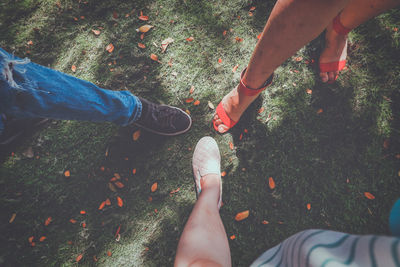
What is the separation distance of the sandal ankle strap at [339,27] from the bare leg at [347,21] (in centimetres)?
3

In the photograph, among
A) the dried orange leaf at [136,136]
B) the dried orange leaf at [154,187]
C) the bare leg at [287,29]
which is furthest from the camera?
the dried orange leaf at [136,136]

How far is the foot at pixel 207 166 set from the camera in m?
1.86

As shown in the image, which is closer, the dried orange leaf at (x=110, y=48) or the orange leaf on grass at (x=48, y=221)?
the orange leaf on grass at (x=48, y=221)

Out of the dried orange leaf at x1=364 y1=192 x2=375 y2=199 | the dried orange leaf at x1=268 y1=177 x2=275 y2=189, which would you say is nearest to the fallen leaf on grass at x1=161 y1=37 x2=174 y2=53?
the dried orange leaf at x1=268 y1=177 x2=275 y2=189

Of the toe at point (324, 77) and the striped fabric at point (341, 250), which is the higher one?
the striped fabric at point (341, 250)

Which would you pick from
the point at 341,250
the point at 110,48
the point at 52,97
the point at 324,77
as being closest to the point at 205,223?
the point at 341,250

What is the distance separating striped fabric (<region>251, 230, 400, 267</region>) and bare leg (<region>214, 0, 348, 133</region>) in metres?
0.97

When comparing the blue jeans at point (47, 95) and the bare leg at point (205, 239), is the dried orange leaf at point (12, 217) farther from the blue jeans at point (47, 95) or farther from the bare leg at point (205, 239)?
the bare leg at point (205, 239)

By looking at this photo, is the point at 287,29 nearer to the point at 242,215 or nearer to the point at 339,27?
the point at 339,27

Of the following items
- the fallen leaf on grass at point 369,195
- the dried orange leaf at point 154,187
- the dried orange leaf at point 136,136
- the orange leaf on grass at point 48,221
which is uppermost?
the dried orange leaf at point 136,136

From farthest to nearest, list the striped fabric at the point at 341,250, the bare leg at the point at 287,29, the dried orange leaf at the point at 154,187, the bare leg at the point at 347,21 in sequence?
the dried orange leaf at the point at 154,187, the bare leg at the point at 347,21, the bare leg at the point at 287,29, the striped fabric at the point at 341,250

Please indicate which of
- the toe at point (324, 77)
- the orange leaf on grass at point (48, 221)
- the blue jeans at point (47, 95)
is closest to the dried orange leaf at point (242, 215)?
the blue jeans at point (47, 95)

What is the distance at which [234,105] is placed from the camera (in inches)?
75.3

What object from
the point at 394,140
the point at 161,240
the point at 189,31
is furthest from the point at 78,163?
the point at 394,140
